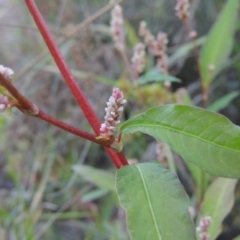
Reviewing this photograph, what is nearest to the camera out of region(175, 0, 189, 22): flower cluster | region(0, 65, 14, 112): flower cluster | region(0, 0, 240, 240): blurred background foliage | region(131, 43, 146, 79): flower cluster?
region(0, 65, 14, 112): flower cluster

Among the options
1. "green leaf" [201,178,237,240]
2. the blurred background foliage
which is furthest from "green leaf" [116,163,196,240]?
the blurred background foliage

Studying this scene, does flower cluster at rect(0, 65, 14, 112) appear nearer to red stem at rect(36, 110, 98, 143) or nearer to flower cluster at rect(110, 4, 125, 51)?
red stem at rect(36, 110, 98, 143)

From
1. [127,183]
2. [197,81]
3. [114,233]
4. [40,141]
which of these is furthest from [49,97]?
[127,183]

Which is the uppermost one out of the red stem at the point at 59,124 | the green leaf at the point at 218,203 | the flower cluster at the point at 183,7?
the flower cluster at the point at 183,7

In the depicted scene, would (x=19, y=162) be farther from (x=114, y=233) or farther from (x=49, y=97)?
(x=114, y=233)

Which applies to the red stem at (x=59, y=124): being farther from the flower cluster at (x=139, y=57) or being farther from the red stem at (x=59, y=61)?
the flower cluster at (x=139, y=57)

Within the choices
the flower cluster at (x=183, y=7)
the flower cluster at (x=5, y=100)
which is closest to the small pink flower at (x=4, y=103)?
the flower cluster at (x=5, y=100)
